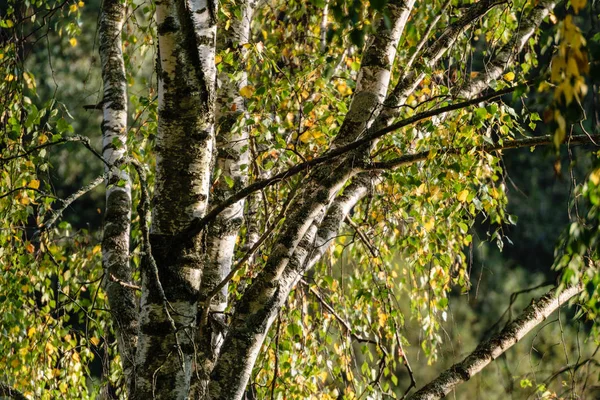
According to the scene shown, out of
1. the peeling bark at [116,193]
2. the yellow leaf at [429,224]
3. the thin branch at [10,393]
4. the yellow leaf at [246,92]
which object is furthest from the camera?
the yellow leaf at [429,224]

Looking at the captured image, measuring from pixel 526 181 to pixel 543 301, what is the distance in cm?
955

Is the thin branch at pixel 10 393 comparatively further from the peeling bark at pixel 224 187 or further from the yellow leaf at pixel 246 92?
the yellow leaf at pixel 246 92

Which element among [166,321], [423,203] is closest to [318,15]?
[423,203]

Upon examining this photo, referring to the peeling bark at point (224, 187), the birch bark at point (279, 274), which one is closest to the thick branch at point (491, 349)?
the birch bark at point (279, 274)

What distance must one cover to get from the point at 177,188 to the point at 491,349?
112 cm

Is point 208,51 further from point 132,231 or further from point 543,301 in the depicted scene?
point 132,231

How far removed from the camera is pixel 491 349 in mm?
2271

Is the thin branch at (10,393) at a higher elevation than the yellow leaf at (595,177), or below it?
higher

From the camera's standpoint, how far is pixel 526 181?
11445mm

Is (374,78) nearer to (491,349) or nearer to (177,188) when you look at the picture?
(177,188)

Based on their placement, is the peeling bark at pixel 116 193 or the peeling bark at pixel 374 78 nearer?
the peeling bark at pixel 374 78

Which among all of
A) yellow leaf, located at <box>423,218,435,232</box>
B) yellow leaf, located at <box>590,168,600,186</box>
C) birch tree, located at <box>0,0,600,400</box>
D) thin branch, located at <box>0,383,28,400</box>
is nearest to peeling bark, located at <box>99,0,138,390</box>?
birch tree, located at <box>0,0,600,400</box>

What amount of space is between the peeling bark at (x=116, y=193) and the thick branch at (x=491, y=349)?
96 cm

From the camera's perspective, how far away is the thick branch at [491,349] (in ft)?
7.27
